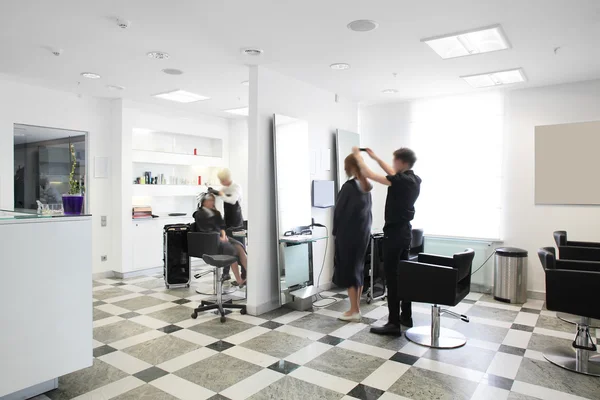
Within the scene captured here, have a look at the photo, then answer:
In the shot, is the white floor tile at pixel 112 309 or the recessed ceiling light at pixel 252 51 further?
the white floor tile at pixel 112 309

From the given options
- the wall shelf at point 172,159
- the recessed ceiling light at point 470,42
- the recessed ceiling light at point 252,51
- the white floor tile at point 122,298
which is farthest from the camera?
the wall shelf at point 172,159

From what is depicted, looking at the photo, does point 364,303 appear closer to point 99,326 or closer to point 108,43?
point 99,326

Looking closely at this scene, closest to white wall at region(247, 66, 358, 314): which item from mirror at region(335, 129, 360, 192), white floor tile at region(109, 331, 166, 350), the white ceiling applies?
the white ceiling

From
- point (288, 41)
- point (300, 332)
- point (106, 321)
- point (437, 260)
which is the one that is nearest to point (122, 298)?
point (106, 321)

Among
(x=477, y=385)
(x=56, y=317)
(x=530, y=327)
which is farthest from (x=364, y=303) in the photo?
(x=56, y=317)

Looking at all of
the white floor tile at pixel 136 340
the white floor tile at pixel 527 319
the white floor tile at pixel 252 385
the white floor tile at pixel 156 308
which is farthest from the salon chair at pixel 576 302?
the white floor tile at pixel 156 308

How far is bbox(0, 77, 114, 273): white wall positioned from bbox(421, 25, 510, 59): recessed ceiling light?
4.86 meters

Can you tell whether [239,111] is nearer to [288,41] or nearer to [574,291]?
[288,41]

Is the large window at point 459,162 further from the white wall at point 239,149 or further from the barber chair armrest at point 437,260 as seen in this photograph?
the white wall at point 239,149

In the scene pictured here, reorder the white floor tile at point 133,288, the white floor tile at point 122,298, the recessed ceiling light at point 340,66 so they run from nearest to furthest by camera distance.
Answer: the recessed ceiling light at point 340,66 < the white floor tile at point 122,298 < the white floor tile at point 133,288

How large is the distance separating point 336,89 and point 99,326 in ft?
13.1

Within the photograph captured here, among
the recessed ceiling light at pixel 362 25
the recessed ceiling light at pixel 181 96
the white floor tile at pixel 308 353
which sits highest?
the recessed ceiling light at pixel 181 96

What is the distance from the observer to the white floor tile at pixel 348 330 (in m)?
3.93

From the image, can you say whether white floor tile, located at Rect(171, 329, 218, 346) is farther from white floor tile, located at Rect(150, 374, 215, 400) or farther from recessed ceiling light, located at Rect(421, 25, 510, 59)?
recessed ceiling light, located at Rect(421, 25, 510, 59)
